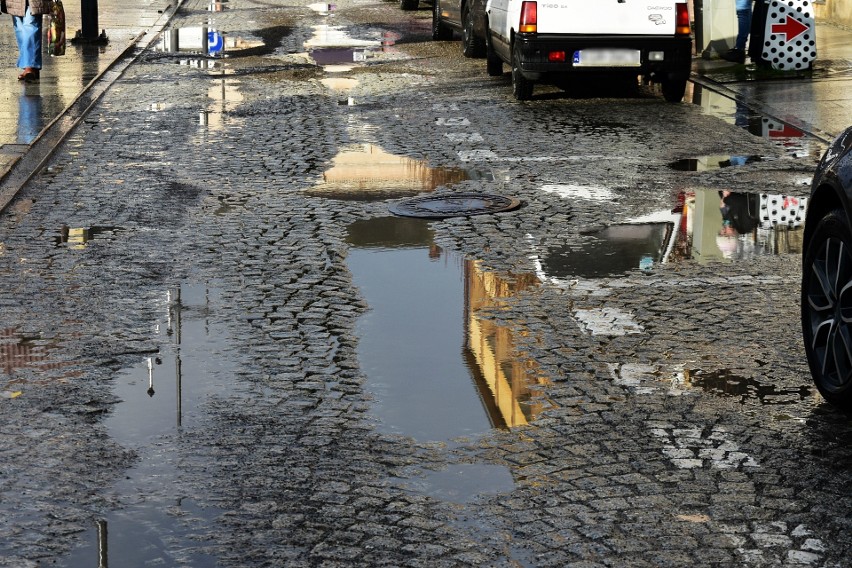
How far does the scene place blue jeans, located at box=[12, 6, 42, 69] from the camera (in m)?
18.0

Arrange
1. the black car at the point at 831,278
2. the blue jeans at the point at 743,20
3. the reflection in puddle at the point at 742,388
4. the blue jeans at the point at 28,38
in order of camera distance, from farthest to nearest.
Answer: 1. the blue jeans at the point at 743,20
2. the blue jeans at the point at 28,38
3. the reflection in puddle at the point at 742,388
4. the black car at the point at 831,278

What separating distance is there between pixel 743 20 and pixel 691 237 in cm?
1091

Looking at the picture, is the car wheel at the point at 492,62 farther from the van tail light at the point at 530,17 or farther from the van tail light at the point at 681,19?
the van tail light at the point at 681,19

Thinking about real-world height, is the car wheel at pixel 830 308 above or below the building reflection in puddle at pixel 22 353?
above

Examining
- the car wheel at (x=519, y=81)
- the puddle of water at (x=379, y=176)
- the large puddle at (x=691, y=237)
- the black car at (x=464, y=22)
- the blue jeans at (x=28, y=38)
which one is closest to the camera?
the large puddle at (x=691, y=237)

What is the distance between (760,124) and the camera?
14.7 meters

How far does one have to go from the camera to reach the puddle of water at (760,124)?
1303 cm

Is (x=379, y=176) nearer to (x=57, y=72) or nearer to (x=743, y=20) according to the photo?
(x=743, y=20)

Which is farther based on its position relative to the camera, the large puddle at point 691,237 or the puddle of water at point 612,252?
the large puddle at point 691,237

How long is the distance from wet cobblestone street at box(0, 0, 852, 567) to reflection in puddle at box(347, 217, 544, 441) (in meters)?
0.02

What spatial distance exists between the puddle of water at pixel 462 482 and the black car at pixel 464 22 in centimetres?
1584

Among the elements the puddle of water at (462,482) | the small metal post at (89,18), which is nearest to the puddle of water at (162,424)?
the puddle of water at (462,482)

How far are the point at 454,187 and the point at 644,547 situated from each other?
6953 millimetres

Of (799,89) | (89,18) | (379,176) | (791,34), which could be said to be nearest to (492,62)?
(791,34)
